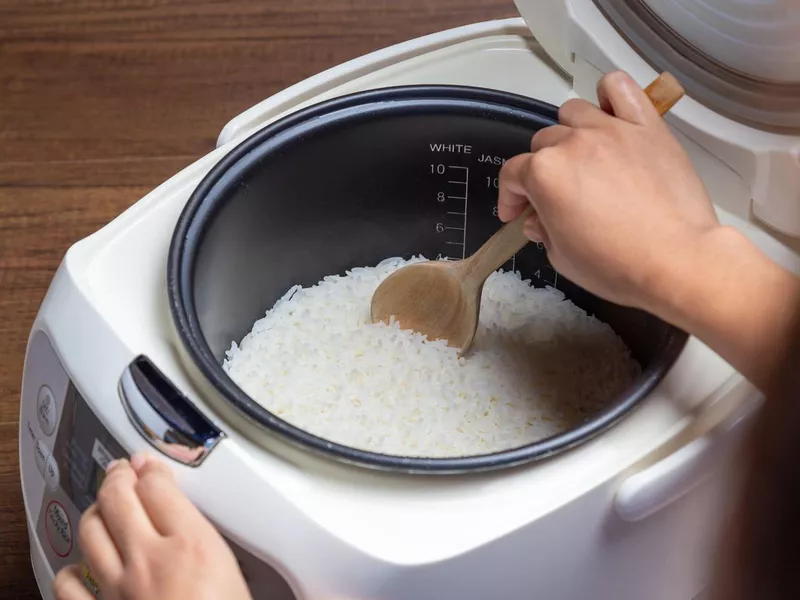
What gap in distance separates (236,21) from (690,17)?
2.80ft

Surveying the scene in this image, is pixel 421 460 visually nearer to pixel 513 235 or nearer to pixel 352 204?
pixel 513 235

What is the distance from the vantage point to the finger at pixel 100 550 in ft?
2.00

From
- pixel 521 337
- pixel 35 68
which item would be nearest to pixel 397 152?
pixel 521 337

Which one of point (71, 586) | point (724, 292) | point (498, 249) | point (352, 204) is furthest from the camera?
point (352, 204)

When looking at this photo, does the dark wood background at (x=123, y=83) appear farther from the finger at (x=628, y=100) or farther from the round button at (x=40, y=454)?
the finger at (x=628, y=100)

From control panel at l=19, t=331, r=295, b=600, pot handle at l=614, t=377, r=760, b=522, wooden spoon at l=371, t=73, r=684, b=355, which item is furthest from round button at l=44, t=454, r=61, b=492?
pot handle at l=614, t=377, r=760, b=522

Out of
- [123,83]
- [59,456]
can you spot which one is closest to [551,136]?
[59,456]

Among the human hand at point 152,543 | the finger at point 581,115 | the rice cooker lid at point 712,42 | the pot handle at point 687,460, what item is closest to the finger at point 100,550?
the human hand at point 152,543

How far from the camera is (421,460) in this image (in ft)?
1.99

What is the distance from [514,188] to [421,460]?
23cm

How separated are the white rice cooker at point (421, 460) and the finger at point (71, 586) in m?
0.05

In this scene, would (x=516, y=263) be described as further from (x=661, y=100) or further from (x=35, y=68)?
(x=35, y=68)

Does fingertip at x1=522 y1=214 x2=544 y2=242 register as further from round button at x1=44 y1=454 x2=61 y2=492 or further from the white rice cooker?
round button at x1=44 y1=454 x2=61 y2=492

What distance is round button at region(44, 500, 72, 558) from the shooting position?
754mm
